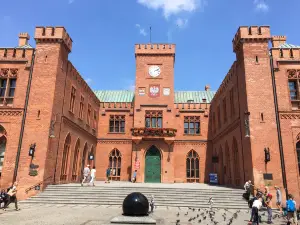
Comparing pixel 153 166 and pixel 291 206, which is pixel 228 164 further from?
pixel 291 206

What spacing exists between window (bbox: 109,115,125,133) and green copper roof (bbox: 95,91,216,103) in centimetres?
558

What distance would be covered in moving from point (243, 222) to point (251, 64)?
489 inches

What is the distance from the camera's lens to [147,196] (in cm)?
1811

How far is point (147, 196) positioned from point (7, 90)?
47.5ft

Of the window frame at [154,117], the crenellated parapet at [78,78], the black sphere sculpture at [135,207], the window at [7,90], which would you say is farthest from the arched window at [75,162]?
the black sphere sculpture at [135,207]

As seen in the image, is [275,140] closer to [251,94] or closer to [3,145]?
[251,94]

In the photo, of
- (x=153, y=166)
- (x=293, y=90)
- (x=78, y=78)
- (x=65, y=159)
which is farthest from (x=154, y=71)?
(x=293, y=90)

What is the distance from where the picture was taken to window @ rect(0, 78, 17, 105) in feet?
68.2

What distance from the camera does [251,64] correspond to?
19641 millimetres

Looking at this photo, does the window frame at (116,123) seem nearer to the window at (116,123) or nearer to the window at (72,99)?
the window at (116,123)

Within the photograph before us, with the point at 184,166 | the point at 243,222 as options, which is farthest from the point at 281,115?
the point at 184,166

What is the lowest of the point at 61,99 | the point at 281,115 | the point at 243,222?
the point at 243,222

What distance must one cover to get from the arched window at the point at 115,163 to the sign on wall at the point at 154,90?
8.54 meters

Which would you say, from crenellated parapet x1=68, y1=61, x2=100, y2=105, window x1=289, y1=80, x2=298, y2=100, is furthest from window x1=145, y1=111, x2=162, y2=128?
window x1=289, y1=80, x2=298, y2=100
